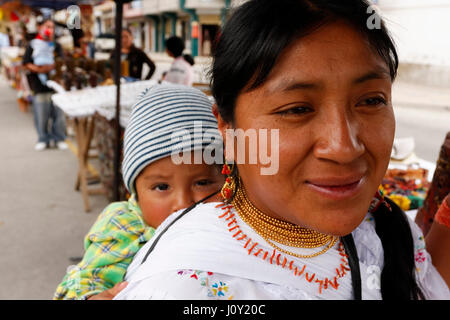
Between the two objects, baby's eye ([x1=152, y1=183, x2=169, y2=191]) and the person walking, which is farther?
the person walking

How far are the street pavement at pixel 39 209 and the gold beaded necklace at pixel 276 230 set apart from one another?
6.05 feet

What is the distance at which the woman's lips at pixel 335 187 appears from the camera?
0.73 metres

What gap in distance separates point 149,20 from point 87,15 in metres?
16.5

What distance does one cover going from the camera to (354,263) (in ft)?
2.99

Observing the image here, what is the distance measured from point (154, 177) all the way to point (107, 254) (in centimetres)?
33

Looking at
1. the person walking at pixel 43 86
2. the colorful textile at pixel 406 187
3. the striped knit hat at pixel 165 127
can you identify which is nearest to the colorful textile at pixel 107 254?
the striped knit hat at pixel 165 127

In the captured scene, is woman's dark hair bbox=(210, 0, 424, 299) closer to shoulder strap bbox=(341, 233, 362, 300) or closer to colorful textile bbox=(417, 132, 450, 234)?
shoulder strap bbox=(341, 233, 362, 300)

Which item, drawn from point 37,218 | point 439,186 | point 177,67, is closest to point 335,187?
point 439,186

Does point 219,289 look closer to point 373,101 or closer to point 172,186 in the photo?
point 373,101

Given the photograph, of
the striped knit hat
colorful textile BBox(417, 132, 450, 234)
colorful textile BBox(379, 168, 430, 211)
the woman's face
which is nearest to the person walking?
the striped knit hat

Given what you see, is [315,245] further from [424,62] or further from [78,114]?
[424,62]

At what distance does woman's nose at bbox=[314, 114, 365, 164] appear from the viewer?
0.71 meters

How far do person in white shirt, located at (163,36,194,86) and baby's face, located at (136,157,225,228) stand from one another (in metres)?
4.63

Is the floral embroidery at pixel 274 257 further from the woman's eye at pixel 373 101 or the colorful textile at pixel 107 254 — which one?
the colorful textile at pixel 107 254
